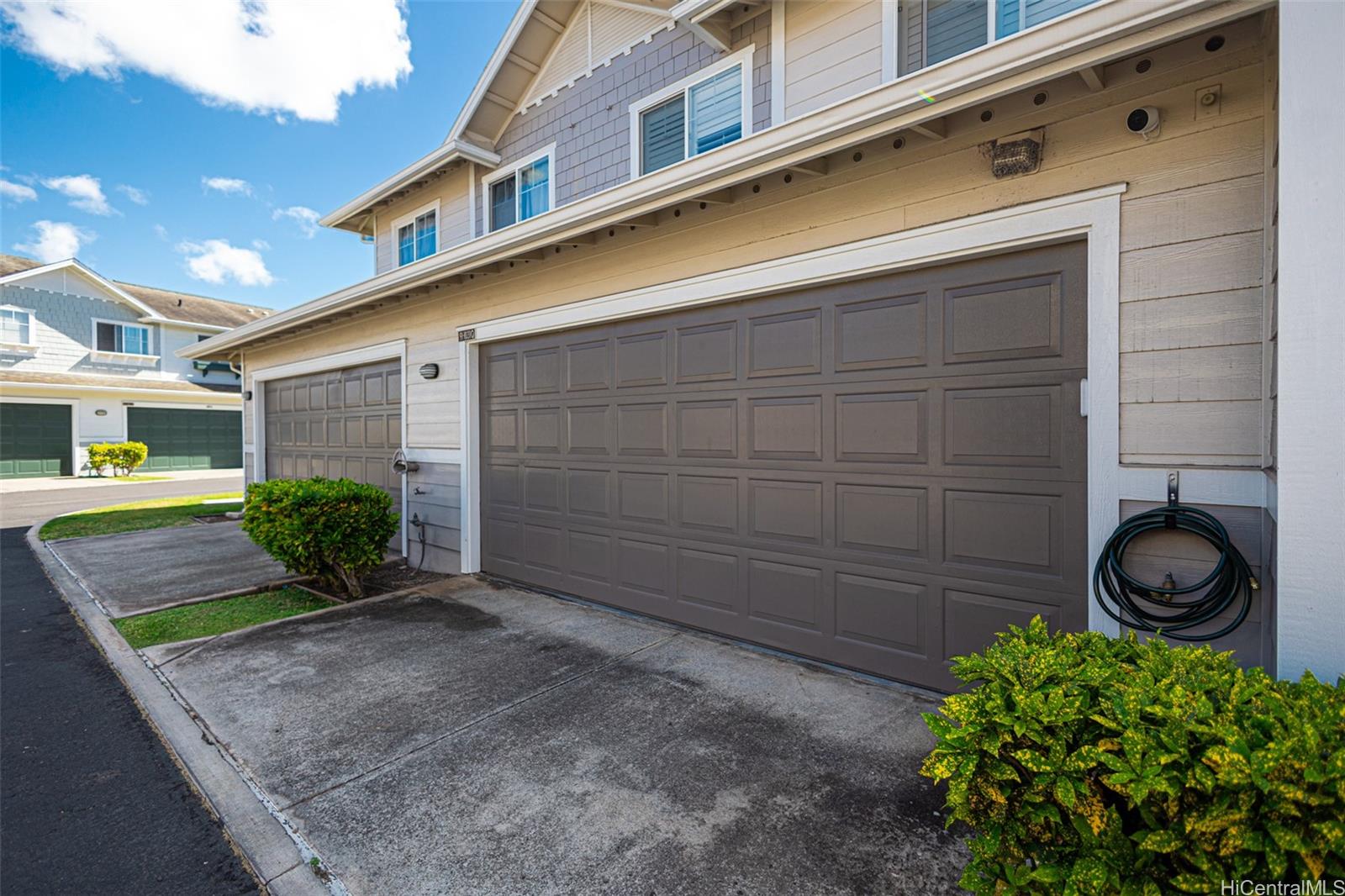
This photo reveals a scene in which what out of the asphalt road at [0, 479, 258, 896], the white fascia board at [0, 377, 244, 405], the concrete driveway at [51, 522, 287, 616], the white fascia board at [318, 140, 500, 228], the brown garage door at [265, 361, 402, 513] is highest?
the white fascia board at [318, 140, 500, 228]

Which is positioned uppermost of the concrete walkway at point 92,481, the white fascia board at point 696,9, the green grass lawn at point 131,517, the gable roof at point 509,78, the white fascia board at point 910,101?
the gable roof at point 509,78

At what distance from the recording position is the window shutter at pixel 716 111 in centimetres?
577

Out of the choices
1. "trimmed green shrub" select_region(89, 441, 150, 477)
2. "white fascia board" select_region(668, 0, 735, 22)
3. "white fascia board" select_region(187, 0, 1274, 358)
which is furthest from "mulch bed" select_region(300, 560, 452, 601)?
"trimmed green shrub" select_region(89, 441, 150, 477)

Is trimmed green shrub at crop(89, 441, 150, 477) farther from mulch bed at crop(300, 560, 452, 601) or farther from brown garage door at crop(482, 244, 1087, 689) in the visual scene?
brown garage door at crop(482, 244, 1087, 689)

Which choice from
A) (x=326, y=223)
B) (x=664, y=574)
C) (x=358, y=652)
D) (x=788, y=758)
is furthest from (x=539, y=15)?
(x=788, y=758)

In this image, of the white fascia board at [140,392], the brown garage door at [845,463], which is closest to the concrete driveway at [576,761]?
the brown garage door at [845,463]

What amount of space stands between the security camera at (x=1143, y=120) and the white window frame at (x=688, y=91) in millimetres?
2775

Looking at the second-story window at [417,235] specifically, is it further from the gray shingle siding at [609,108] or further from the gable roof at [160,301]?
the gable roof at [160,301]

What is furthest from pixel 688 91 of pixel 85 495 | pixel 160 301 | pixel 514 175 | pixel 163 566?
pixel 160 301

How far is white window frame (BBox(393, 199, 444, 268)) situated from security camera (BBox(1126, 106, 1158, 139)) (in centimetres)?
789

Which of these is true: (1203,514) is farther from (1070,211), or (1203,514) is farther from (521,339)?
(521,339)

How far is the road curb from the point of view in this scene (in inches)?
85.0

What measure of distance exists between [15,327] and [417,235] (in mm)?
17589
